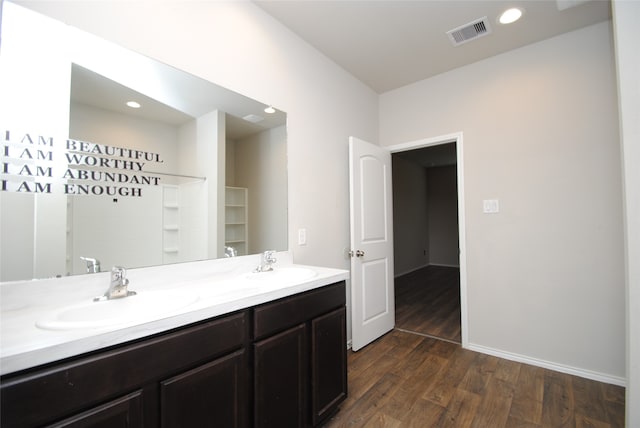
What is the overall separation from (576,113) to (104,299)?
131 inches

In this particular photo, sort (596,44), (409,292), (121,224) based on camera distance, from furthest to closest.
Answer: (409,292), (596,44), (121,224)

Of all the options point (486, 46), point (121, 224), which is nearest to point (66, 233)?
point (121, 224)

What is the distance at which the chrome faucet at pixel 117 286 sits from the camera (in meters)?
1.14

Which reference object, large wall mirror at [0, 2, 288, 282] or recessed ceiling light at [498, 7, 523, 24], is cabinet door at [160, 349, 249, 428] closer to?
large wall mirror at [0, 2, 288, 282]

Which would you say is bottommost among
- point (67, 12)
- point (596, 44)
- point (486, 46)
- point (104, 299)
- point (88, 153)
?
point (104, 299)

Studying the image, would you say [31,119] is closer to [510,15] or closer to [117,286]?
[117,286]

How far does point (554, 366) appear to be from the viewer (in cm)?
219

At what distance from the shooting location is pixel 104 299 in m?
1.12

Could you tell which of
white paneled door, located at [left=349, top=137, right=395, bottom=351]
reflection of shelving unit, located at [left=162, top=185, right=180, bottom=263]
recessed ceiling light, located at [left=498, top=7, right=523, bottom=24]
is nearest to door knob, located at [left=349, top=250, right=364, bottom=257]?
white paneled door, located at [left=349, top=137, right=395, bottom=351]

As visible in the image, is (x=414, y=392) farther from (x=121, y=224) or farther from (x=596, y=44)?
(x=596, y=44)

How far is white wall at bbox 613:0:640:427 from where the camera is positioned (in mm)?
1272

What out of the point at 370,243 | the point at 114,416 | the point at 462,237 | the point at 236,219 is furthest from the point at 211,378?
the point at 462,237

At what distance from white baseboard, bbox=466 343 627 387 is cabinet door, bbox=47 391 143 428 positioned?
8.82ft

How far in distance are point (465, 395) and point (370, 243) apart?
54.0 inches
